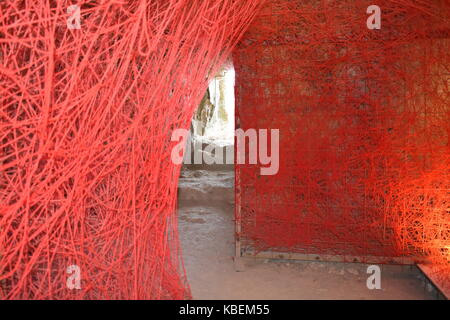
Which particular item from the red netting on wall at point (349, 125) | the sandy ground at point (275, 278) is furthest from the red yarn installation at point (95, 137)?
the red netting on wall at point (349, 125)

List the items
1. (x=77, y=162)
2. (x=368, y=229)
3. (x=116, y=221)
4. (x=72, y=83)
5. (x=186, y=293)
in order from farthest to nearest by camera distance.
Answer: (x=368, y=229), (x=186, y=293), (x=116, y=221), (x=77, y=162), (x=72, y=83)

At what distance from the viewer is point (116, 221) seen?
2367 mm

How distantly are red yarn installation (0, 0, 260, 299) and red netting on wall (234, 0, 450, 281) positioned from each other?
5.17ft

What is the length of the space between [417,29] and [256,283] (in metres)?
3.14

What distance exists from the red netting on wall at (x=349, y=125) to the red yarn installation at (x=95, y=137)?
5.17 feet

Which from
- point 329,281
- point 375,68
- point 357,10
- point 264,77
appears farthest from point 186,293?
point 357,10

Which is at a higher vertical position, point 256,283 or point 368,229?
point 368,229

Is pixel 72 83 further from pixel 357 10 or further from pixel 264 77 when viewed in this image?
pixel 357 10

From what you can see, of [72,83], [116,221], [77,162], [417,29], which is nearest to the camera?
[72,83]

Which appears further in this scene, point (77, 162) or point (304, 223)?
point (304, 223)

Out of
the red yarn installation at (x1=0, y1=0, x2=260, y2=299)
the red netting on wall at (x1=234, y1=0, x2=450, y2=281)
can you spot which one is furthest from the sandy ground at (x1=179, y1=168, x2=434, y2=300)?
the red yarn installation at (x1=0, y1=0, x2=260, y2=299)

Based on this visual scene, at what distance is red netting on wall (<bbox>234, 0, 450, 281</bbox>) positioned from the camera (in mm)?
4137

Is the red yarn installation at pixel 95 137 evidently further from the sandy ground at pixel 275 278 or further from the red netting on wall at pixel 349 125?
the red netting on wall at pixel 349 125

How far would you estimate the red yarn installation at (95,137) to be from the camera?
184 centimetres
